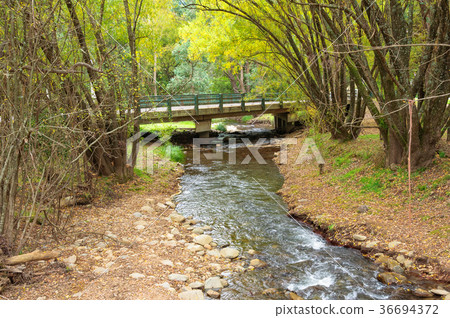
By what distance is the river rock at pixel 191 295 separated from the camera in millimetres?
4916

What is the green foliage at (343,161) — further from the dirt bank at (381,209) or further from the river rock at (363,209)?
the river rock at (363,209)

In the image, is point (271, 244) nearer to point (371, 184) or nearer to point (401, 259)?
point (401, 259)

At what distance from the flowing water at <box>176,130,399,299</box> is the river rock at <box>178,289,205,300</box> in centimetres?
42

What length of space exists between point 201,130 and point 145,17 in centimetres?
1149

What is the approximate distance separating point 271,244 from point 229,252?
1.00m

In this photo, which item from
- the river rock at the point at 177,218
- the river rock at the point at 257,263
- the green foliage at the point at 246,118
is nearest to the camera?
the river rock at the point at 257,263

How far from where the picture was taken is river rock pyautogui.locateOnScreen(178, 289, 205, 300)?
4.92m

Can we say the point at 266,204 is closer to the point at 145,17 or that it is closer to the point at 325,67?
the point at 325,67

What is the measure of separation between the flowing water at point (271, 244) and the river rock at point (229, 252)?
243 mm

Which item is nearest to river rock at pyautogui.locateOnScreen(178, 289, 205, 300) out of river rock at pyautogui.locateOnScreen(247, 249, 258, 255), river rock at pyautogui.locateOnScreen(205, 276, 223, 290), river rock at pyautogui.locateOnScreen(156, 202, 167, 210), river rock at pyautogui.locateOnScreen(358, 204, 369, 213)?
river rock at pyautogui.locateOnScreen(205, 276, 223, 290)

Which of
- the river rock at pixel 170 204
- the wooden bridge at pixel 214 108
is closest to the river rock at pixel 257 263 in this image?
the river rock at pixel 170 204

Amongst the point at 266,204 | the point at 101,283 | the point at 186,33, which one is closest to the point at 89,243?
the point at 101,283

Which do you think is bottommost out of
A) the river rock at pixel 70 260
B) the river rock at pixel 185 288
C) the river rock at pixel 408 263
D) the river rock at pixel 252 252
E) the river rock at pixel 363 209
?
the river rock at pixel 252 252

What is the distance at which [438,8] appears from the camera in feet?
22.4
